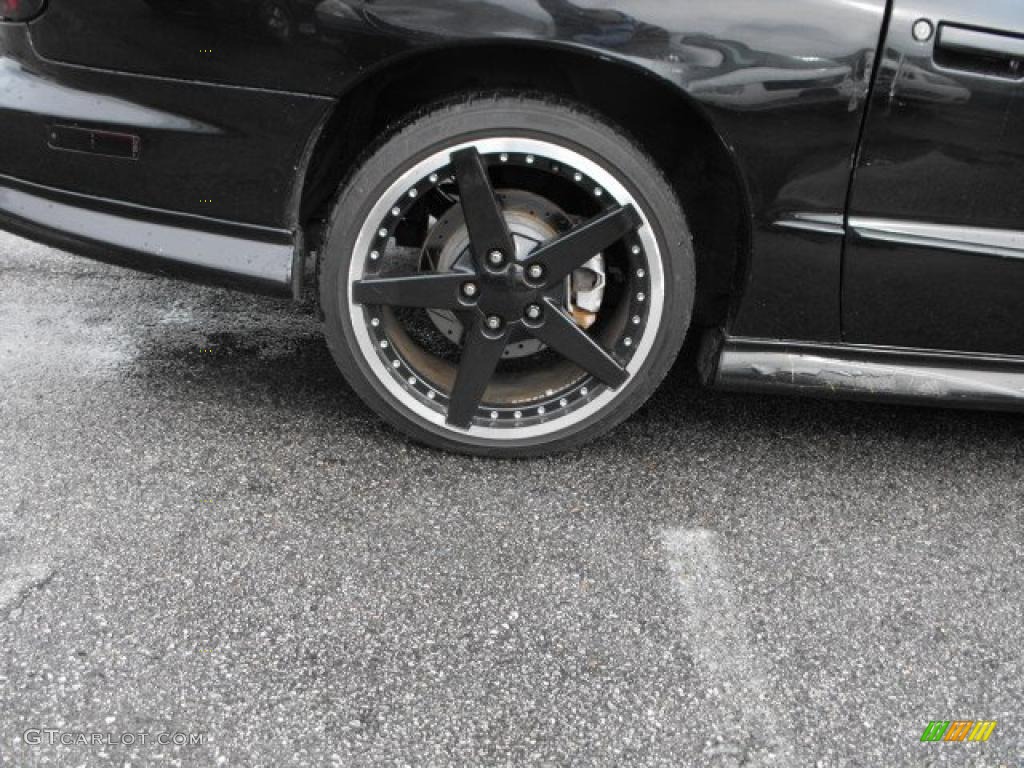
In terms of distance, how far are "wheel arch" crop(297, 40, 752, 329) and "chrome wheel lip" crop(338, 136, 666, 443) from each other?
116 mm

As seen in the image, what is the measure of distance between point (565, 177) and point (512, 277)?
24 centimetres

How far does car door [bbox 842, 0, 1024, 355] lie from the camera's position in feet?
6.90

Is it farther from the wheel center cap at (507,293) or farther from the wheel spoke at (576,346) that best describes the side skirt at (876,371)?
the wheel center cap at (507,293)

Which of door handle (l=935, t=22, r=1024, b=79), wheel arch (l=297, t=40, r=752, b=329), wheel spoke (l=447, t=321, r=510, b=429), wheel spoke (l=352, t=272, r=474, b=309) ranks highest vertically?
door handle (l=935, t=22, r=1024, b=79)

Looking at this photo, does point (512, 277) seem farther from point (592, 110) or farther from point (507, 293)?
point (592, 110)

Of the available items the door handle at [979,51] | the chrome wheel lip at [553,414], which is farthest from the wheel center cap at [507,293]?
the door handle at [979,51]

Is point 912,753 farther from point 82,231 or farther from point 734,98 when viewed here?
point 82,231

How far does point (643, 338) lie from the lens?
7.92 ft

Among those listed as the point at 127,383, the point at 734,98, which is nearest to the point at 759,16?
the point at 734,98

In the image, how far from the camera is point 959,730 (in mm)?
1824

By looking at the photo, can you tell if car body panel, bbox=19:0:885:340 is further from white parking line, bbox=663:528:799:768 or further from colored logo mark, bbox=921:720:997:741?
colored logo mark, bbox=921:720:997:741

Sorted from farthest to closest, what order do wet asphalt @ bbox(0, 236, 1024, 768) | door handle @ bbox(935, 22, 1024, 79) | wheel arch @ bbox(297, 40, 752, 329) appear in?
wheel arch @ bbox(297, 40, 752, 329) → door handle @ bbox(935, 22, 1024, 79) → wet asphalt @ bbox(0, 236, 1024, 768)

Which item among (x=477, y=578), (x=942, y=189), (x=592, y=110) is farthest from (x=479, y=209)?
(x=942, y=189)

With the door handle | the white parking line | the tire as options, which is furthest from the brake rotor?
the door handle
